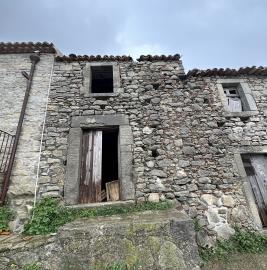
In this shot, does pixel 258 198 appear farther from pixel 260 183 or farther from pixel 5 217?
pixel 5 217

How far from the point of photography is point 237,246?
187 inches

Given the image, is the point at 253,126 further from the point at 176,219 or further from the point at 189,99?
the point at 176,219

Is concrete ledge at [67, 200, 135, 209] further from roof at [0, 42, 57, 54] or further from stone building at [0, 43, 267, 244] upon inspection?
roof at [0, 42, 57, 54]

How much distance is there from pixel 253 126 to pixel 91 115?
13.6 feet

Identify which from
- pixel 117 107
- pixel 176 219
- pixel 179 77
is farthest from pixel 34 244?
pixel 179 77

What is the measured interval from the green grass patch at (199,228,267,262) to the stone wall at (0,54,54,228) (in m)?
3.60

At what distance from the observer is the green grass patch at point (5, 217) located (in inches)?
183

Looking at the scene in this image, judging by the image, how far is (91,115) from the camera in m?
6.22

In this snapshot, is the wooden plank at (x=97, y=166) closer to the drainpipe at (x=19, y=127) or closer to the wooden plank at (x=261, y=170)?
the drainpipe at (x=19, y=127)

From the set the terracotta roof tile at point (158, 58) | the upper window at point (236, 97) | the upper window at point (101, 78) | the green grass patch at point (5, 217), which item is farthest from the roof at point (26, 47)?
the upper window at point (236, 97)

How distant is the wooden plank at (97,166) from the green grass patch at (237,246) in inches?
93.3

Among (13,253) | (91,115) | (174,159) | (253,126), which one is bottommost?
(13,253)

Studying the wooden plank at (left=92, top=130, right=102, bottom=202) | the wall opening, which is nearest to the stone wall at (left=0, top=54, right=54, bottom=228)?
the wooden plank at (left=92, top=130, right=102, bottom=202)

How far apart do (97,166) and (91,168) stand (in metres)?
0.14
